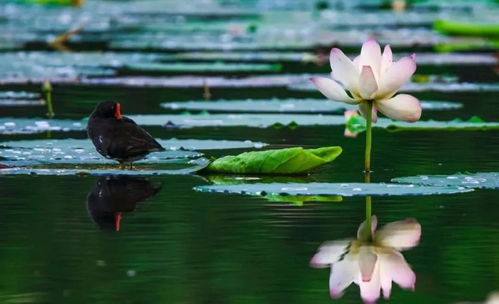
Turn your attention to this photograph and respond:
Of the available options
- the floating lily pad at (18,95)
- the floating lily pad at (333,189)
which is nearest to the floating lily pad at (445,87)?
the floating lily pad at (18,95)

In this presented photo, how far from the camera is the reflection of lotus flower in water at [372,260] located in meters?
4.29

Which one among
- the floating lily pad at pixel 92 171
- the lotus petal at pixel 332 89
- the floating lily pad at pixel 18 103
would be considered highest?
the lotus petal at pixel 332 89

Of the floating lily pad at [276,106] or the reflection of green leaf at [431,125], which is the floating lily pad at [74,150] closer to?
the reflection of green leaf at [431,125]

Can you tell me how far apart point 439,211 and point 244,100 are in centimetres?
516

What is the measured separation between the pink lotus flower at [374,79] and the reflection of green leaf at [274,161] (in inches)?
9.8

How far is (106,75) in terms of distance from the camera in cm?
1302

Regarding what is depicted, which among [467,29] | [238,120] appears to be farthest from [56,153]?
[467,29]

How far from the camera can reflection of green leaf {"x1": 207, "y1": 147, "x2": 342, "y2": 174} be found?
6.57 metres

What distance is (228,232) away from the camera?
522 centimetres

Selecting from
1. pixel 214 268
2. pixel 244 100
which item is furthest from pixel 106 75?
pixel 214 268

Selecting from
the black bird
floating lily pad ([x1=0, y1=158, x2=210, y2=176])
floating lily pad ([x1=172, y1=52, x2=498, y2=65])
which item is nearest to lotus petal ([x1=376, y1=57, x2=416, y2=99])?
floating lily pad ([x1=0, y1=158, x2=210, y2=176])

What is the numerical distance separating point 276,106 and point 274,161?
3480 mm

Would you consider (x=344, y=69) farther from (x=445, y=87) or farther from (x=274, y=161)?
(x=445, y=87)

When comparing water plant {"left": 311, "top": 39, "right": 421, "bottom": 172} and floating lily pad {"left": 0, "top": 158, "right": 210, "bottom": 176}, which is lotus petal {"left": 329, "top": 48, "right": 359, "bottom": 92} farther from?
floating lily pad {"left": 0, "top": 158, "right": 210, "bottom": 176}
